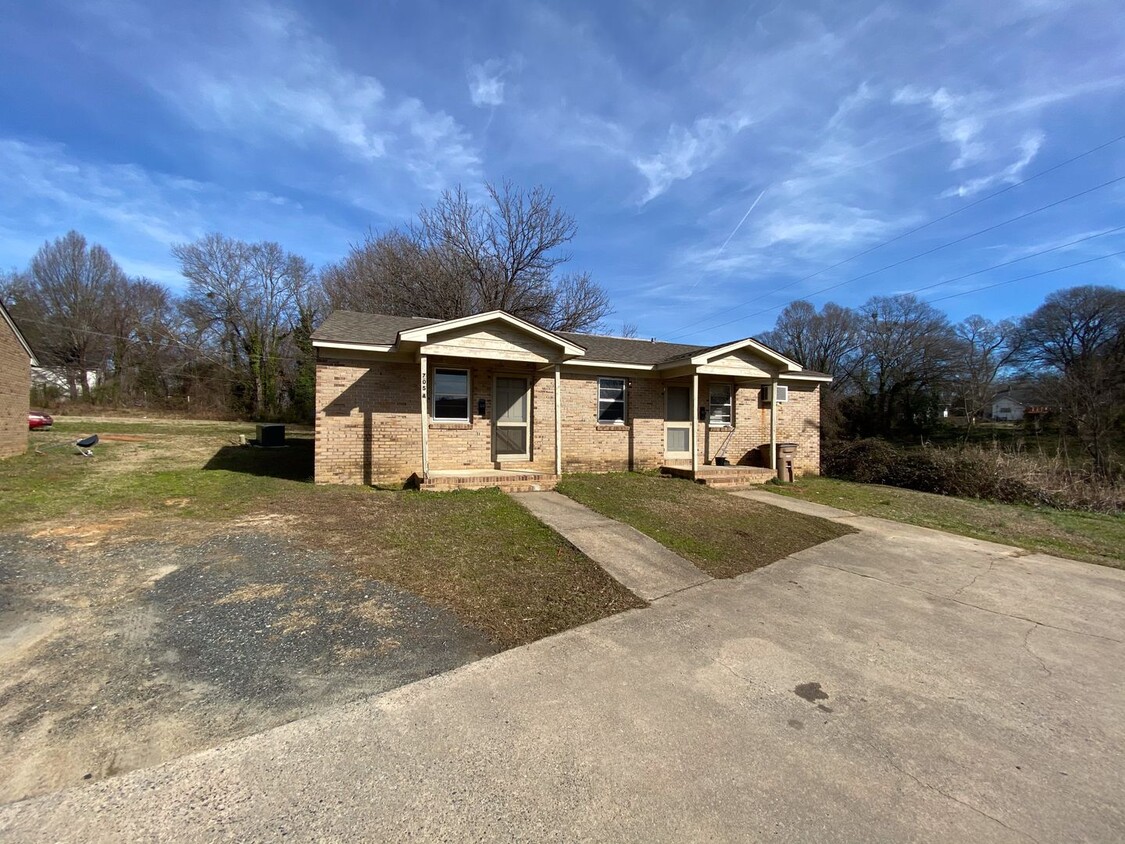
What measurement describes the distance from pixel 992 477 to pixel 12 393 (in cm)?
2642

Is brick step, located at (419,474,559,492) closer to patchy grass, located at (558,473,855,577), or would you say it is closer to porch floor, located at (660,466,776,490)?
patchy grass, located at (558,473,855,577)

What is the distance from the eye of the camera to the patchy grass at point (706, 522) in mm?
6121

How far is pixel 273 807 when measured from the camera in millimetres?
2010

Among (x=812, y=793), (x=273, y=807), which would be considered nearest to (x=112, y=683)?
(x=273, y=807)

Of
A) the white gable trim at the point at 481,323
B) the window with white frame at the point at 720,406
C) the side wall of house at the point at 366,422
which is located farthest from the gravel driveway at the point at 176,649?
the window with white frame at the point at 720,406

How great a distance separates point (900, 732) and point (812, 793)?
0.87 m

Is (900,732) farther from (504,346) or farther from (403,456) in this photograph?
(403,456)

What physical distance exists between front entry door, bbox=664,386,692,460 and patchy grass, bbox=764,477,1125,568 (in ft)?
7.72

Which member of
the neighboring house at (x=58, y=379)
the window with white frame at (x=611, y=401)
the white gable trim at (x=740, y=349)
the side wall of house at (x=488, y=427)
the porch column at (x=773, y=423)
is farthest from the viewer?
the neighboring house at (x=58, y=379)

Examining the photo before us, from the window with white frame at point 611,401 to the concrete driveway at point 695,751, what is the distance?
28.3ft

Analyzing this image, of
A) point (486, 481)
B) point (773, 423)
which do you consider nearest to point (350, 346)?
point (486, 481)

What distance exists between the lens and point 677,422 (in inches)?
531

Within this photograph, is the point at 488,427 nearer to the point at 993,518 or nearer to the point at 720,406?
the point at 720,406

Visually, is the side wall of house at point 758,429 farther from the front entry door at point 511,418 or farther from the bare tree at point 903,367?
the bare tree at point 903,367
